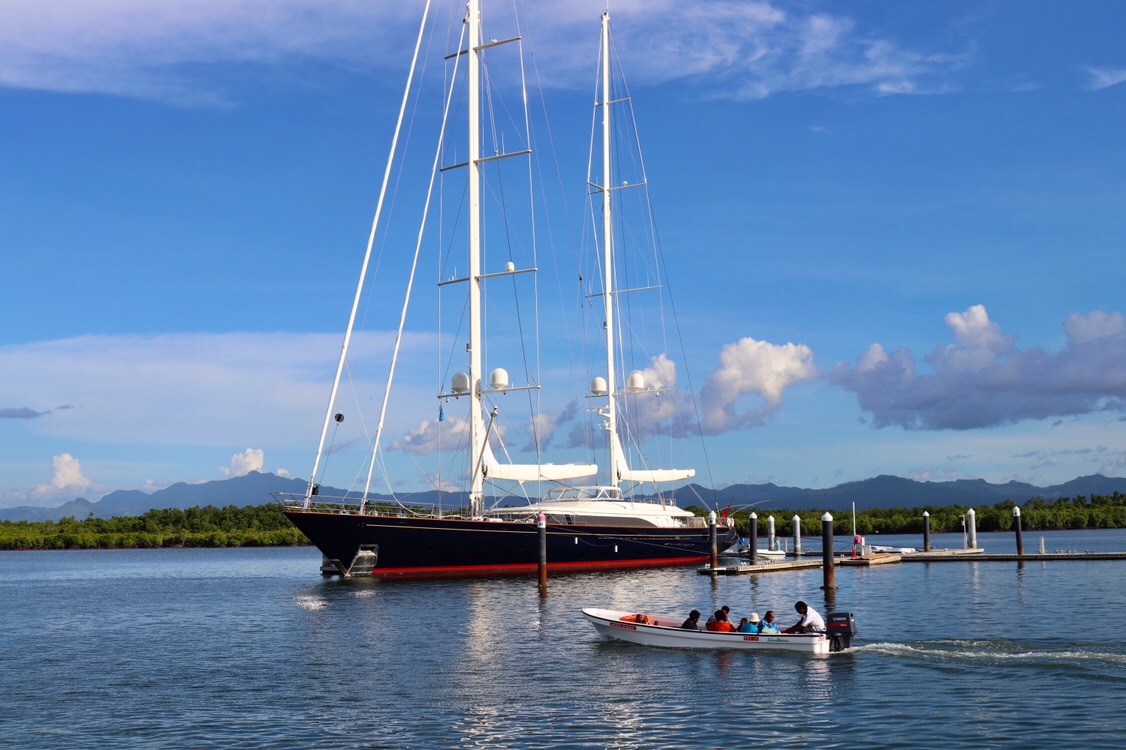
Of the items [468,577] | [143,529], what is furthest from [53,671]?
[143,529]

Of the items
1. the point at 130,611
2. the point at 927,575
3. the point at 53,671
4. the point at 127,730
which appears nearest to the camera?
the point at 127,730

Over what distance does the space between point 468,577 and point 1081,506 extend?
10339 cm

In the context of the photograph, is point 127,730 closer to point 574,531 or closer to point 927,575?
point 574,531

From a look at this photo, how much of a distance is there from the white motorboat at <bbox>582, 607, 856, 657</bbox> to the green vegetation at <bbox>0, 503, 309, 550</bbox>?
10497 cm

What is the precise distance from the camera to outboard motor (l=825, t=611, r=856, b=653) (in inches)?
1140

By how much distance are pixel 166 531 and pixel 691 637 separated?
392 ft

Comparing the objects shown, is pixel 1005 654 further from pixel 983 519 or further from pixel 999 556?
pixel 983 519

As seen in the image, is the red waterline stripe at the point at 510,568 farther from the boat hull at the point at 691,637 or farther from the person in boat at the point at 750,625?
the person in boat at the point at 750,625

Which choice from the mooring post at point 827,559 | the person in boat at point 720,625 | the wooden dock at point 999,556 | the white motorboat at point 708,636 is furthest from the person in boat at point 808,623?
the wooden dock at point 999,556

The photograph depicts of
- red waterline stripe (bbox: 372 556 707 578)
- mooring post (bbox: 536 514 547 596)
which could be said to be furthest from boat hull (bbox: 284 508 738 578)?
mooring post (bbox: 536 514 547 596)

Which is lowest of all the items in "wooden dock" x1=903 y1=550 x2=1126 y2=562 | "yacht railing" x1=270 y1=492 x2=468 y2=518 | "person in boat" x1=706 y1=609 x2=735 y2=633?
"person in boat" x1=706 y1=609 x2=735 y2=633

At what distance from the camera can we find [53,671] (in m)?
30.0

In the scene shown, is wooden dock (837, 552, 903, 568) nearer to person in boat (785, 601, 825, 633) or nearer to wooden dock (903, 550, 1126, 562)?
wooden dock (903, 550, 1126, 562)

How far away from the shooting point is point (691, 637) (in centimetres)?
3005
